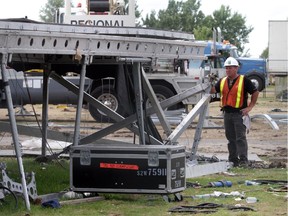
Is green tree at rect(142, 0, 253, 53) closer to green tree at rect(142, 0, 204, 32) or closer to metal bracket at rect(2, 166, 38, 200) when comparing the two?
green tree at rect(142, 0, 204, 32)

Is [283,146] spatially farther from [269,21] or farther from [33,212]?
[269,21]

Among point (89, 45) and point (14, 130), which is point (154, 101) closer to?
point (89, 45)

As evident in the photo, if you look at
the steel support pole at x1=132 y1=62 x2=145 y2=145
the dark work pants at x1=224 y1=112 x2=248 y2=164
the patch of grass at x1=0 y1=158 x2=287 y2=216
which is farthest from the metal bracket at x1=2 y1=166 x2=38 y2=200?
the dark work pants at x1=224 y1=112 x2=248 y2=164

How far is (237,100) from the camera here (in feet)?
50.0

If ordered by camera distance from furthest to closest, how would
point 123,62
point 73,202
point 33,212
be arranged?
point 123,62
point 73,202
point 33,212

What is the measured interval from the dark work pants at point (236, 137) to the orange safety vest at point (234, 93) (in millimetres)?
191

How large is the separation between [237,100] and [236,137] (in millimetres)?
653

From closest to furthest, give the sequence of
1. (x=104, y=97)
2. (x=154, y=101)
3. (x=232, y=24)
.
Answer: (x=154, y=101)
(x=104, y=97)
(x=232, y=24)

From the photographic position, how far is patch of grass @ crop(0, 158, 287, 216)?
10.2 meters

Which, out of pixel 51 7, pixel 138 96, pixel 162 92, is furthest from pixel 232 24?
pixel 138 96

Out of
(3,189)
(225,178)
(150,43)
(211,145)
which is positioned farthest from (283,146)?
(3,189)

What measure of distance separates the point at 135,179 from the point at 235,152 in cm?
505

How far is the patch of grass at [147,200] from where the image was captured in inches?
400

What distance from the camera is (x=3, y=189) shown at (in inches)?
399
